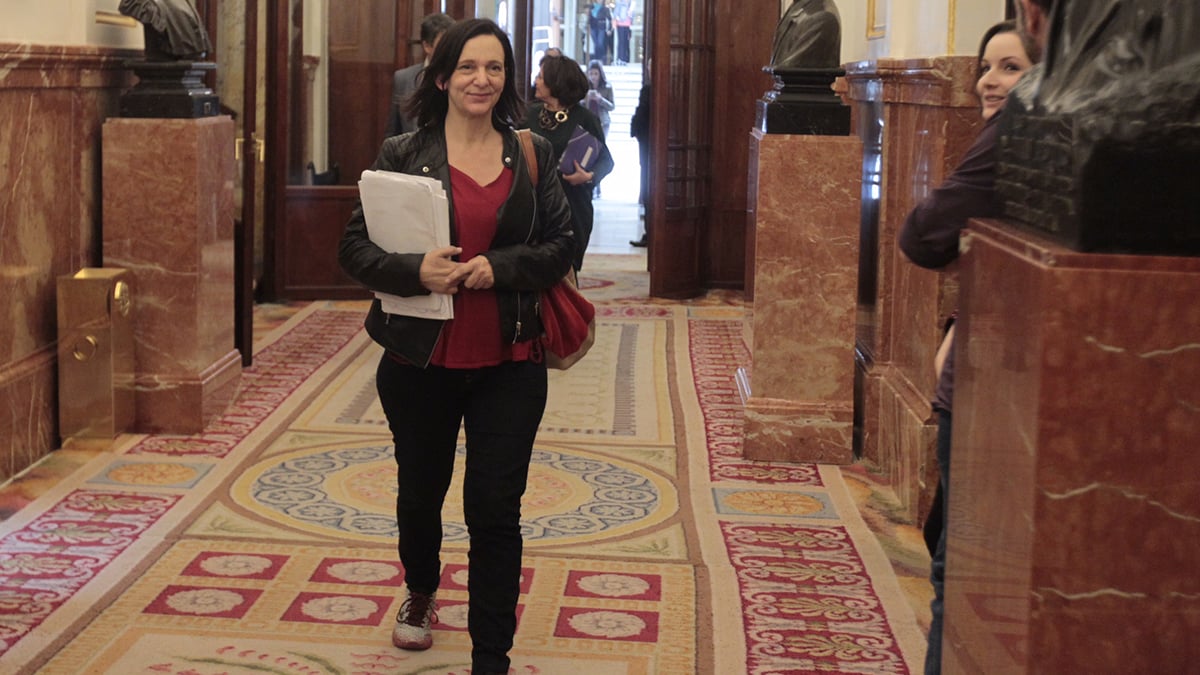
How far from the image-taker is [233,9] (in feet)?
33.6

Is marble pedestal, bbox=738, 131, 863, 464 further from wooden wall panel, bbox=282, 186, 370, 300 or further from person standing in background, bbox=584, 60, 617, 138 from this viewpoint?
person standing in background, bbox=584, 60, 617, 138

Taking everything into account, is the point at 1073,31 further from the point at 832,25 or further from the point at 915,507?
the point at 832,25

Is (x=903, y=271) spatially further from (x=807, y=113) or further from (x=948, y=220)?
(x=948, y=220)

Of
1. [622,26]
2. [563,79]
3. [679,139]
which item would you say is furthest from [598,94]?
[622,26]

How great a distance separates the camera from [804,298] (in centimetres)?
666

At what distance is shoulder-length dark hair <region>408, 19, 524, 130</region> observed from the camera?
12.7ft

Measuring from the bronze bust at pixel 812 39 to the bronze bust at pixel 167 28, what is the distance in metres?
2.68

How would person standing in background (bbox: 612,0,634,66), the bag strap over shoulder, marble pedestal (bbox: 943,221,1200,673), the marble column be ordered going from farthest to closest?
1. person standing in background (bbox: 612,0,634,66)
2. the marble column
3. the bag strap over shoulder
4. marble pedestal (bbox: 943,221,1200,673)

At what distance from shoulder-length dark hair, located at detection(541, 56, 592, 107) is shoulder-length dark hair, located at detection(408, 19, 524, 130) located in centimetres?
433

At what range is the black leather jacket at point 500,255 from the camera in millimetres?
3809

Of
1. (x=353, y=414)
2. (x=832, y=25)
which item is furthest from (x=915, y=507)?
(x=353, y=414)

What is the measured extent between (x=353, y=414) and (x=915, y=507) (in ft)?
9.83

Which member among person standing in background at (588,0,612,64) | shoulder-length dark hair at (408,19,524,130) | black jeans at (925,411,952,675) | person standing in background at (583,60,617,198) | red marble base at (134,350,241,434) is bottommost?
red marble base at (134,350,241,434)

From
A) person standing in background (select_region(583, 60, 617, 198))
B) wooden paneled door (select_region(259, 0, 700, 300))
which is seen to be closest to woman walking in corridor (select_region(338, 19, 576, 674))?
wooden paneled door (select_region(259, 0, 700, 300))
